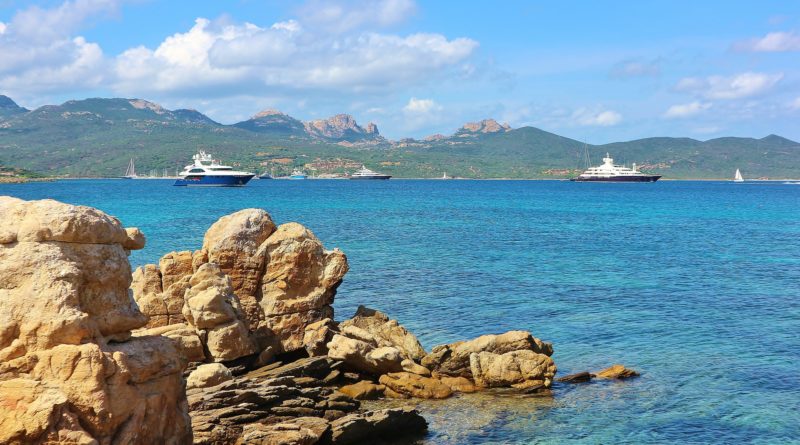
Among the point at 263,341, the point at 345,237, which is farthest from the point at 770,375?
the point at 345,237

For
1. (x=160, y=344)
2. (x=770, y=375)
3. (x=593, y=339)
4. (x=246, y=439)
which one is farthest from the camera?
(x=593, y=339)

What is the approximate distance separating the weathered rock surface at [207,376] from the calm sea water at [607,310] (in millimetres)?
5174

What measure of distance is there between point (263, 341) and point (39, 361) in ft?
37.6

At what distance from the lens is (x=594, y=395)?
21188mm

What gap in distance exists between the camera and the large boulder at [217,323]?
19.6 metres

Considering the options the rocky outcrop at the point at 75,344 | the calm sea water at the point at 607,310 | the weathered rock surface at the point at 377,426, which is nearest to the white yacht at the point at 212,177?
the calm sea water at the point at 607,310

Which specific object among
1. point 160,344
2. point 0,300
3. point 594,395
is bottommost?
point 594,395

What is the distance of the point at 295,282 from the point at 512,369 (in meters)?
7.36

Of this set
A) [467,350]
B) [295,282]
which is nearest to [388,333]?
[467,350]

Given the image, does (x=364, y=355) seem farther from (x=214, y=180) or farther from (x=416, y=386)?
(x=214, y=180)

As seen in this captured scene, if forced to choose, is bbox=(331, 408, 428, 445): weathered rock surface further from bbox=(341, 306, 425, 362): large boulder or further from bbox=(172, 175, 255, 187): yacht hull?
bbox=(172, 175, 255, 187): yacht hull

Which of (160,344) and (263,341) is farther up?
(160,344)

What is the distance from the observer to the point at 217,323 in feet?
65.1

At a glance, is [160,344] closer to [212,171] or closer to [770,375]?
[770,375]
